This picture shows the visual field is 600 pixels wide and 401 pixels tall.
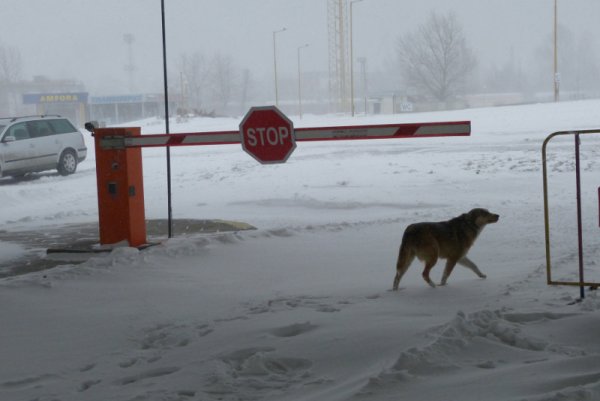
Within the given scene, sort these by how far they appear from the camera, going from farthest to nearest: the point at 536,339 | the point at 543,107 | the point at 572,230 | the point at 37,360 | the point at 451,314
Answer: the point at 543,107
the point at 572,230
the point at 451,314
the point at 37,360
the point at 536,339

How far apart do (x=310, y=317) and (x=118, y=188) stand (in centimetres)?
377

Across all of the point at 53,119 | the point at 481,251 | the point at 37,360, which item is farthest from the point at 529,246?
the point at 53,119

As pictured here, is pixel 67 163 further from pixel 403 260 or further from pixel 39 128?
pixel 403 260

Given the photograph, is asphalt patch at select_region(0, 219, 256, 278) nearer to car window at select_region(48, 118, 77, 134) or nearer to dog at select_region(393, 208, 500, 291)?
dog at select_region(393, 208, 500, 291)

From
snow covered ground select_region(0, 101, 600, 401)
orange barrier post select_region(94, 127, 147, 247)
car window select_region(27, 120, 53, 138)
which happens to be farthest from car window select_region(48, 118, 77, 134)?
orange barrier post select_region(94, 127, 147, 247)

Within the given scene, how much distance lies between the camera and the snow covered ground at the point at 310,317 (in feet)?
12.9

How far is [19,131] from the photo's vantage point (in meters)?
19.6

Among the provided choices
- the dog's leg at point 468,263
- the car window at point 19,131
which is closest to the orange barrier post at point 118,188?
the dog's leg at point 468,263

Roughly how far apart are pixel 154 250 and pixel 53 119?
13.1 m

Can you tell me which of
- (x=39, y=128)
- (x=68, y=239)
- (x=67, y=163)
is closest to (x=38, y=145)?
(x=39, y=128)

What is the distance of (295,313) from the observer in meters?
5.45

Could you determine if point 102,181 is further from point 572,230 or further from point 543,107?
point 543,107

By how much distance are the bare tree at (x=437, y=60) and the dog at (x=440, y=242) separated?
1337 inches

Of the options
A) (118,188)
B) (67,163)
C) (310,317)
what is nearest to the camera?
(310,317)
